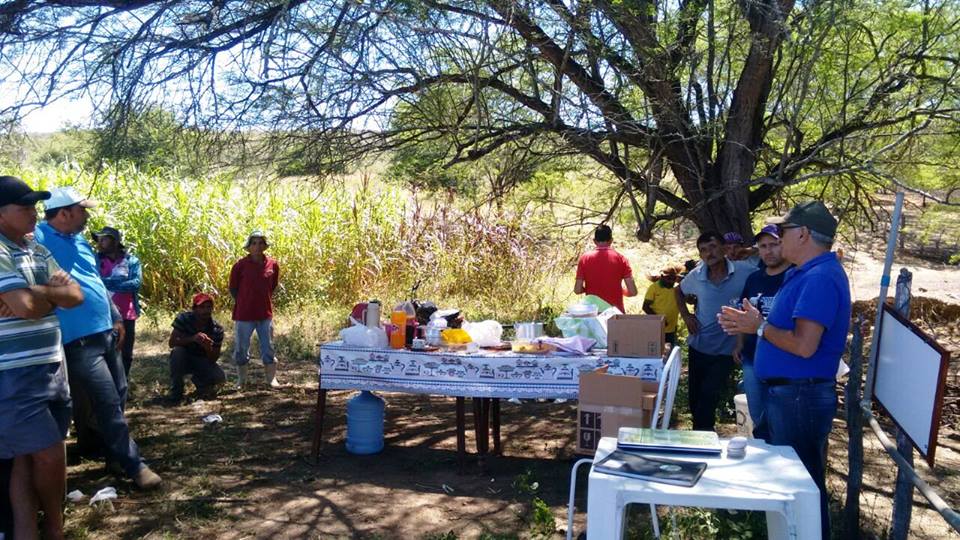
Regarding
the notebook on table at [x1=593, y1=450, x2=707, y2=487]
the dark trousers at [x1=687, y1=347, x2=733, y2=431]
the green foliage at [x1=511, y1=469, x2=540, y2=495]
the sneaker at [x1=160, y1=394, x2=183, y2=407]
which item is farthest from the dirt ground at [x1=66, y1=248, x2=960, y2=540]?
the notebook on table at [x1=593, y1=450, x2=707, y2=487]

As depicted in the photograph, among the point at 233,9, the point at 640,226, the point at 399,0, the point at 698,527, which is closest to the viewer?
the point at 698,527

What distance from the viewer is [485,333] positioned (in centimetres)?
611

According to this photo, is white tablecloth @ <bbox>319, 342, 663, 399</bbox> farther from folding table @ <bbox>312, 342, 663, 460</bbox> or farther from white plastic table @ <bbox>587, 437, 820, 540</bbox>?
white plastic table @ <bbox>587, 437, 820, 540</bbox>

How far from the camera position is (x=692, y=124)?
7.20 metres

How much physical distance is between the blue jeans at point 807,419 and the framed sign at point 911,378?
0.28 metres

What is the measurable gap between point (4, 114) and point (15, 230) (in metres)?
2.15

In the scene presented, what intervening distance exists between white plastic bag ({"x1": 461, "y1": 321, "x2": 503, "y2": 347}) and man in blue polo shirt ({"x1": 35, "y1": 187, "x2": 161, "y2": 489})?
234 centimetres

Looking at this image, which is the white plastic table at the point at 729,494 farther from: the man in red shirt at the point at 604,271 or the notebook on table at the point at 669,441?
the man in red shirt at the point at 604,271

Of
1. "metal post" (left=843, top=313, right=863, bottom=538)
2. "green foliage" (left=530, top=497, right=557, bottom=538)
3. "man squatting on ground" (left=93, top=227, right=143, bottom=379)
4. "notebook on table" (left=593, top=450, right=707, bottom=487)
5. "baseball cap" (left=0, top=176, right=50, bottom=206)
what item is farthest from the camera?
"man squatting on ground" (left=93, top=227, right=143, bottom=379)

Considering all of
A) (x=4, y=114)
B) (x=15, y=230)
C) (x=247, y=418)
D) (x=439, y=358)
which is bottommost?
(x=247, y=418)

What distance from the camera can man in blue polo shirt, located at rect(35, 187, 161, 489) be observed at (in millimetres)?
4945

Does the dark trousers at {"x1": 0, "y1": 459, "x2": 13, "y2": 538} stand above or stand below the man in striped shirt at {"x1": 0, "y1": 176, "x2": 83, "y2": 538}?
below

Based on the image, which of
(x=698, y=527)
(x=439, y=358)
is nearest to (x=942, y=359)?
(x=698, y=527)

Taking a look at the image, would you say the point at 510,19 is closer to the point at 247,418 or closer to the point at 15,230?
the point at 15,230
